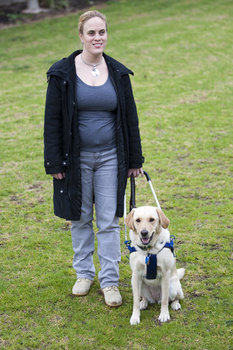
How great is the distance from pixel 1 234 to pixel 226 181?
3.26 metres

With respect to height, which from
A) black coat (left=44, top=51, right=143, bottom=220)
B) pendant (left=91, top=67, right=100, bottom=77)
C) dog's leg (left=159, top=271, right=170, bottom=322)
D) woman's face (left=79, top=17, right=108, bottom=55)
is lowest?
dog's leg (left=159, top=271, right=170, bottom=322)

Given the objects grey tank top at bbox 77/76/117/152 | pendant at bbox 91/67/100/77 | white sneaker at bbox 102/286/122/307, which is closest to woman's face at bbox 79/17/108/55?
pendant at bbox 91/67/100/77

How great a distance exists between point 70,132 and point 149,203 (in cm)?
253

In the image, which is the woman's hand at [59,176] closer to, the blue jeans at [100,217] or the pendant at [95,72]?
the blue jeans at [100,217]

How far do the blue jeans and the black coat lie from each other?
2.8 inches

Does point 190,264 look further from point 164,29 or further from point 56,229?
point 164,29

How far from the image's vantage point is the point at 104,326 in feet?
10.9

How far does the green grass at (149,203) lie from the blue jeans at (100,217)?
0.28 meters

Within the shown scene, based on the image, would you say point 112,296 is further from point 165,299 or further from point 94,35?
point 94,35

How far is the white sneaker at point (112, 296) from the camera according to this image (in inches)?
140

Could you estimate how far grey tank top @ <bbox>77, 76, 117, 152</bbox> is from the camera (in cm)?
321

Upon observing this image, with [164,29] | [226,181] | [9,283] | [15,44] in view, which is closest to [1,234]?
[9,283]

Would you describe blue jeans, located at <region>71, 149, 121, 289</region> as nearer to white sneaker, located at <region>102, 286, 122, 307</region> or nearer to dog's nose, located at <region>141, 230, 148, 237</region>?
white sneaker, located at <region>102, 286, 122, 307</region>

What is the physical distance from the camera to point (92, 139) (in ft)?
10.8
